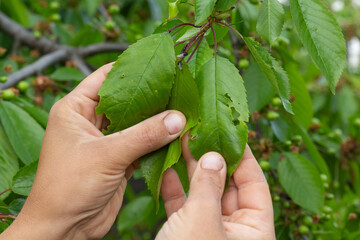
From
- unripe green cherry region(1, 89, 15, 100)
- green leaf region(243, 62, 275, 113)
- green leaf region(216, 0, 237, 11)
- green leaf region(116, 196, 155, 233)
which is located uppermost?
green leaf region(216, 0, 237, 11)

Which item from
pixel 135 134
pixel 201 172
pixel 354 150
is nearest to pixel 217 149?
pixel 201 172

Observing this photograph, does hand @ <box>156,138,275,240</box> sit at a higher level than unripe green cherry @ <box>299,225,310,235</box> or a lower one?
higher

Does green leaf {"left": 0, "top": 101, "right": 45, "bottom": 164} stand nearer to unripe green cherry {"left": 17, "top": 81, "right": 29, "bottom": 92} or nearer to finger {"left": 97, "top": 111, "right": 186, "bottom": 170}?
unripe green cherry {"left": 17, "top": 81, "right": 29, "bottom": 92}

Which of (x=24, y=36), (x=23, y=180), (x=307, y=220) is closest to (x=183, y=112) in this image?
(x=23, y=180)

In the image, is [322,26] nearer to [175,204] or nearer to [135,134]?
[135,134]

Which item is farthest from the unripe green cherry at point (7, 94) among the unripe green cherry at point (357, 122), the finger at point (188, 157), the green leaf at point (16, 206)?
the unripe green cherry at point (357, 122)

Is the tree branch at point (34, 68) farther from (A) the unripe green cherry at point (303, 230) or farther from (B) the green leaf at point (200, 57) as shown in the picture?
(A) the unripe green cherry at point (303, 230)

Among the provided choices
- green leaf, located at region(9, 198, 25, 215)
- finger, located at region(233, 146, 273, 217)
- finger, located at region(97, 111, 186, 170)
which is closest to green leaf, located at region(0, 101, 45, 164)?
green leaf, located at region(9, 198, 25, 215)

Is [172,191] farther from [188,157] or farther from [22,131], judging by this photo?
[22,131]
